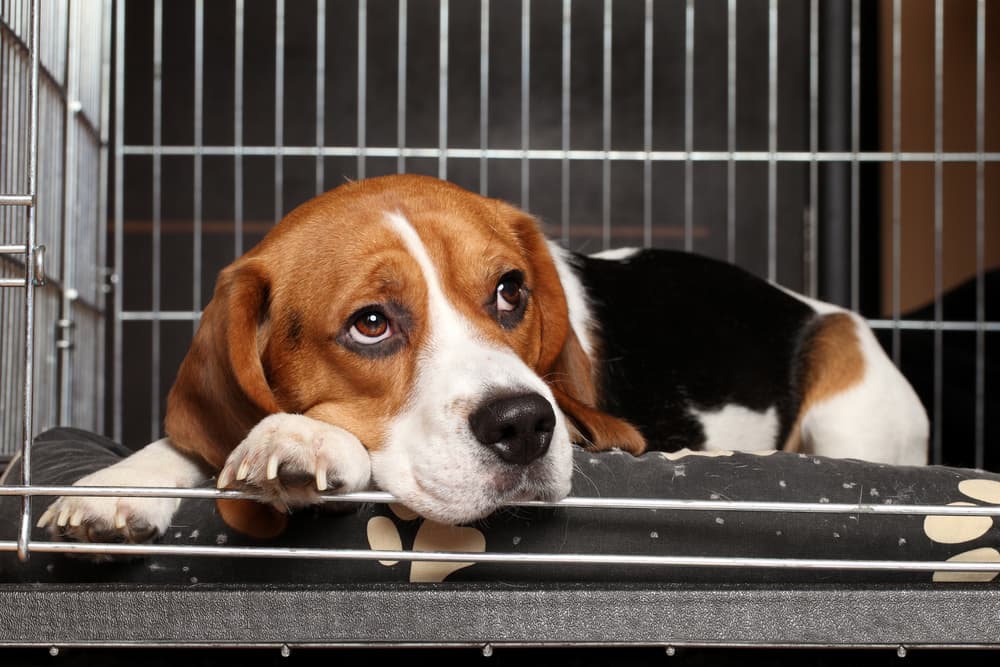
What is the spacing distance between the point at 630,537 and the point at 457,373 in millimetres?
350

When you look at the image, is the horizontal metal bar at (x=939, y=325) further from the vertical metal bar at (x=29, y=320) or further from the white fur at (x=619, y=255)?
the vertical metal bar at (x=29, y=320)

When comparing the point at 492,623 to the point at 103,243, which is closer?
the point at 492,623

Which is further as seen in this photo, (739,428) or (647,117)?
(647,117)

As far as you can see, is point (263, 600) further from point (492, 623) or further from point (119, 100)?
point (119, 100)

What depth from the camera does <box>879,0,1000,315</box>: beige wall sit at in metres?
4.17

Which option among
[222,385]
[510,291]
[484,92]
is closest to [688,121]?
[484,92]

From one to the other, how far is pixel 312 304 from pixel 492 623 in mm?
730

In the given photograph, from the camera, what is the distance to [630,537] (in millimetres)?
1504

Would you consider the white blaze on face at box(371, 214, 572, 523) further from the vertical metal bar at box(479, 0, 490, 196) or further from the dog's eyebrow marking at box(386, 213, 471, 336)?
the vertical metal bar at box(479, 0, 490, 196)

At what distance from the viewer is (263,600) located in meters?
1.34

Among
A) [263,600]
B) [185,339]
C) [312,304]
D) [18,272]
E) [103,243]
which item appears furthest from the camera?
[185,339]

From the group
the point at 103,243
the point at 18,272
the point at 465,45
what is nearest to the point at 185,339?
the point at 103,243

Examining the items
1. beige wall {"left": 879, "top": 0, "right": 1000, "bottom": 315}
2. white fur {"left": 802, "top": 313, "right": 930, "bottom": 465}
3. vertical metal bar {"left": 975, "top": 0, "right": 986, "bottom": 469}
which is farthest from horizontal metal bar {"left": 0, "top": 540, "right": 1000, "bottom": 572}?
beige wall {"left": 879, "top": 0, "right": 1000, "bottom": 315}

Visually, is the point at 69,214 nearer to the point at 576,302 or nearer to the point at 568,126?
the point at 576,302
